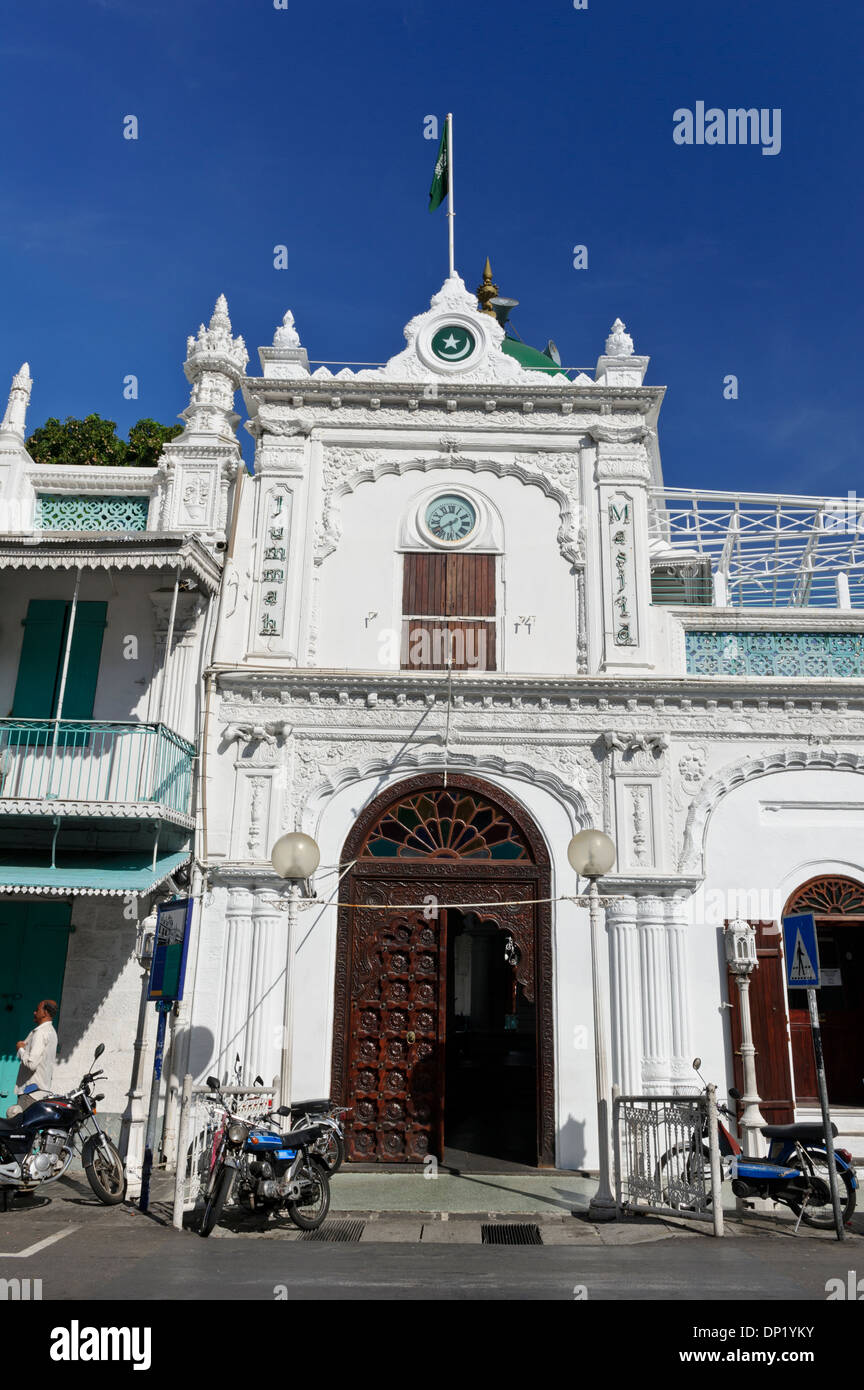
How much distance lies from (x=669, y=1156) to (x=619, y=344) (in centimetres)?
1063

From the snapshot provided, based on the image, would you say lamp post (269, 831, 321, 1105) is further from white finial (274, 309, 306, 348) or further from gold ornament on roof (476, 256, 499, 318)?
gold ornament on roof (476, 256, 499, 318)

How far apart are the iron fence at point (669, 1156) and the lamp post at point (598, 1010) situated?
11 centimetres

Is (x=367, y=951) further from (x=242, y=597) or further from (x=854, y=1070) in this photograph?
(x=854, y=1070)

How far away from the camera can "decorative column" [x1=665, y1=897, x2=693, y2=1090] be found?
36.5 ft

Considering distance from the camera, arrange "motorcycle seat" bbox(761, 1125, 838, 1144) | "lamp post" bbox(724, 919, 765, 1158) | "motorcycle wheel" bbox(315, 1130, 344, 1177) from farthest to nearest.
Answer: "lamp post" bbox(724, 919, 765, 1158) < "motorcycle wheel" bbox(315, 1130, 344, 1177) < "motorcycle seat" bbox(761, 1125, 838, 1144)

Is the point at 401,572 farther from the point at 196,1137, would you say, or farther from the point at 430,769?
the point at 196,1137

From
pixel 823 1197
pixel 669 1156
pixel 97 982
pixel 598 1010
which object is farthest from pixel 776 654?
pixel 97 982

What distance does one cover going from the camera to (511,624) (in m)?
13.0

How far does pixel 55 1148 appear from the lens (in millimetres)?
9086

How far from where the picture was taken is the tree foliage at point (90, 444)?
21.7m

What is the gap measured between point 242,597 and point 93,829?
11.8 ft

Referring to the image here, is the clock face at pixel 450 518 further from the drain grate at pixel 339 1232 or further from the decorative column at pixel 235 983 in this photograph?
the drain grate at pixel 339 1232

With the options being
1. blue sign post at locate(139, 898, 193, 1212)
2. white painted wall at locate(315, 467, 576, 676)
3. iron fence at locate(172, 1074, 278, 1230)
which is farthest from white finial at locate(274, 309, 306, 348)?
iron fence at locate(172, 1074, 278, 1230)

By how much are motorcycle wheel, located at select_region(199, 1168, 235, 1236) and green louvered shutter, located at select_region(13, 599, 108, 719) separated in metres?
6.50
